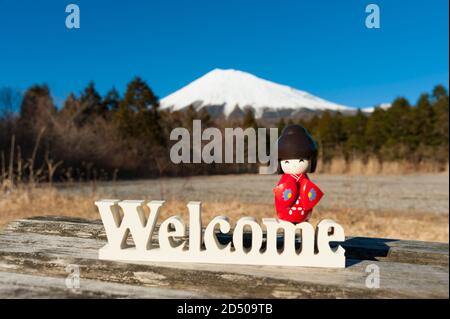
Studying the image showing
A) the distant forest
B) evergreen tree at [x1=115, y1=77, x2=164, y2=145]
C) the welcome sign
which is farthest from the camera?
evergreen tree at [x1=115, y1=77, x2=164, y2=145]

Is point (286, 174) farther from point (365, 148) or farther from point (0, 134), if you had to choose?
point (365, 148)

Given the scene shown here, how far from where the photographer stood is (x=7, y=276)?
3.73ft

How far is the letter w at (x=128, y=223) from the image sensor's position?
52.3 inches

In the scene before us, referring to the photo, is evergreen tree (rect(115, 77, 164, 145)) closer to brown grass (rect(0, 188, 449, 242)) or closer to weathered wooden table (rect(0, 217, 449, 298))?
brown grass (rect(0, 188, 449, 242))

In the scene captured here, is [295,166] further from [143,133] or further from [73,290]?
[143,133]

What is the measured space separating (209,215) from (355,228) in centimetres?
142

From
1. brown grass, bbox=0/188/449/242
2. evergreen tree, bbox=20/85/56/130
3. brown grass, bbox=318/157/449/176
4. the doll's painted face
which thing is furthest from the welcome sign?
evergreen tree, bbox=20/85/56/130

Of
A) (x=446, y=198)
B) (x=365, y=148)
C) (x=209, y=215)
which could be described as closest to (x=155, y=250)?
(x=209, y=215)

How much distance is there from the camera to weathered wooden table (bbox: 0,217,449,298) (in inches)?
40.0

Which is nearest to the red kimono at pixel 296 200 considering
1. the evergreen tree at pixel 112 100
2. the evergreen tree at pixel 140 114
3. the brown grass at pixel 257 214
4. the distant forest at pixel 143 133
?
the brown grass at pixel 257 214

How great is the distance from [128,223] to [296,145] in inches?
25.1

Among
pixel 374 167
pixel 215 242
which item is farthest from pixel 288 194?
pixel 374 167

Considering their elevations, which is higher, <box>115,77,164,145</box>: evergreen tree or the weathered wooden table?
<box>115,77,164,145</box>: evergreen tree
